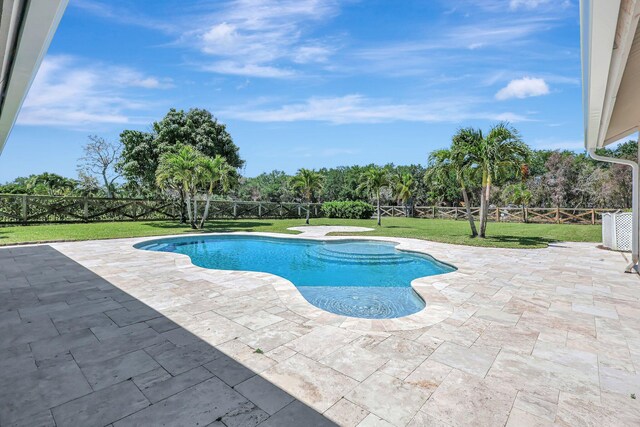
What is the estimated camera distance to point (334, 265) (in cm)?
791

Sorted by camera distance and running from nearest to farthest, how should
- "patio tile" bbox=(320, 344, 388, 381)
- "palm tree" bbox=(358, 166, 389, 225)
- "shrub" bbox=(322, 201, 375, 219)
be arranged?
"patio tile" bbox=(320, 344, 388, 381)
"palm tree" bbox=(358, 166, 389, 225)
"shrub" bbox=(322, 201, 375, 219)

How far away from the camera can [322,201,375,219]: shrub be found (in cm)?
2238

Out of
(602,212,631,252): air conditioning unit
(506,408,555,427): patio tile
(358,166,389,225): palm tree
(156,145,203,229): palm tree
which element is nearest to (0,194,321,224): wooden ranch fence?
(156,145,203,229): palm tree

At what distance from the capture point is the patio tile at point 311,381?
2.07m

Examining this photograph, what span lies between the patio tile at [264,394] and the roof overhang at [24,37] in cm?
250

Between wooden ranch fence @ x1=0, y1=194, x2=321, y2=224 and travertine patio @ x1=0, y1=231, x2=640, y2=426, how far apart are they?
12599 mm

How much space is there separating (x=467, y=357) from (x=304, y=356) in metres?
1.41

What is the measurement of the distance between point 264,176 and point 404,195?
3256 centimetres

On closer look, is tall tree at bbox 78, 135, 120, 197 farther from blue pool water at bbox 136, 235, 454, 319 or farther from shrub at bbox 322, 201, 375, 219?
shrub at bbox 322, 201, 375, 219

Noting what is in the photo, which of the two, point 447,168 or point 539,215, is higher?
point 447,168

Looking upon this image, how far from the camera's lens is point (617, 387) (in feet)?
7.36

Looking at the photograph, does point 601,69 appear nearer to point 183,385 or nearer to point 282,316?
point 282,316

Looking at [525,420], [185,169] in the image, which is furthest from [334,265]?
[185,169]

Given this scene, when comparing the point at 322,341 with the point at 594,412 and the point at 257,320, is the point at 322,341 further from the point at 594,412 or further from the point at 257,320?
the point at 594,412
